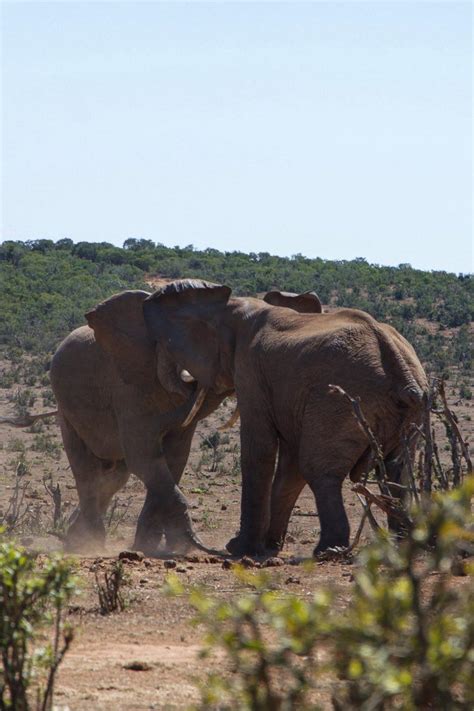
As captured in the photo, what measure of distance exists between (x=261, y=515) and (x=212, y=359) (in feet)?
4.56

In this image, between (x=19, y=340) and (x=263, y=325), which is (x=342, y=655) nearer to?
(x=263, y=325)

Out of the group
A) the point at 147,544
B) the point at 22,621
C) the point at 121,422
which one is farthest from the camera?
the point at 121,422

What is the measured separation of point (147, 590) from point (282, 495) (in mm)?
3283

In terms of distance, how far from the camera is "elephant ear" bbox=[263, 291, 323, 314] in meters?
12.4

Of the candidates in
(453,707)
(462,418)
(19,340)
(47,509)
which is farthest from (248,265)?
Answer: (453,707)

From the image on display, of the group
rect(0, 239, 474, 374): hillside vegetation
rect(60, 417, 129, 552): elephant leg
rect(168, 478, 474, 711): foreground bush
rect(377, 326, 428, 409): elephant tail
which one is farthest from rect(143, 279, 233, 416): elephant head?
rect(0, 239, 474, 374): hillside vegetation

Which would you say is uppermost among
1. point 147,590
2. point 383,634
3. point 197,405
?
point 197,405

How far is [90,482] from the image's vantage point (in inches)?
513

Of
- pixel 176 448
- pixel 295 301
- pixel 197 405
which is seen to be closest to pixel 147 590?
pixel 197 405

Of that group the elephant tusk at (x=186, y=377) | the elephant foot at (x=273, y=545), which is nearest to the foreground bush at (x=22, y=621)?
the elephant foot at (x=273, y=545)

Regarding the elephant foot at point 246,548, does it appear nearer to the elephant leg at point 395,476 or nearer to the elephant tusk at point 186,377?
the elephant leg at point 395,476

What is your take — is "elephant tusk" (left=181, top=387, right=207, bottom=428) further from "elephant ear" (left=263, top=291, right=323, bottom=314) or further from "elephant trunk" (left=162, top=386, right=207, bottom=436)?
"elephant ear" (left=263, top=291, right=323, bottom=314)

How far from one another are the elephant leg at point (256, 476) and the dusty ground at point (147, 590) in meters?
0.36

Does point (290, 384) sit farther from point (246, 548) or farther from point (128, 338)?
point (128, 338)
